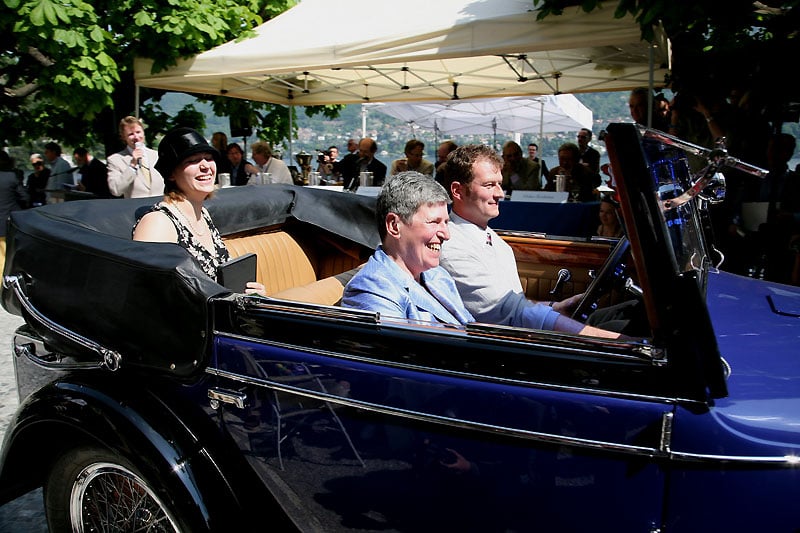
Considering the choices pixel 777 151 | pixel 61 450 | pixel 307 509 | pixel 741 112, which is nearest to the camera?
pixel 307 509

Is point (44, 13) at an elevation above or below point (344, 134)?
above

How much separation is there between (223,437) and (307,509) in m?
0.31

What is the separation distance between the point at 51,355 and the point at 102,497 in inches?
20.1

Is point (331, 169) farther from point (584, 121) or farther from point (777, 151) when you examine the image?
point (777, 151)

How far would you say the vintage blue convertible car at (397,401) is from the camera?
Answer: 51.6 inches

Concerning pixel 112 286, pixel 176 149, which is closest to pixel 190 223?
pixel 176 149

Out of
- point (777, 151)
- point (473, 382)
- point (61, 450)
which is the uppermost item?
point (777, 151)

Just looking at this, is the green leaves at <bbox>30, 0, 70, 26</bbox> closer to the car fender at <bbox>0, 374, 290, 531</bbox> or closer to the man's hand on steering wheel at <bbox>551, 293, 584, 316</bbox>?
the car fender at <bbox>0, 374, 290, 531</bbox>

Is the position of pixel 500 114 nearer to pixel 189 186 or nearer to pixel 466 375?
pixel 189 186

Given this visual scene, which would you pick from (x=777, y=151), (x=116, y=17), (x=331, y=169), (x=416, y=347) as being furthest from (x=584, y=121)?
(x=416, y=347)

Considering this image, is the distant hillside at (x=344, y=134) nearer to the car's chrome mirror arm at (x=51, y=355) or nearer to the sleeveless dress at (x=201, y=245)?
the sleeveless dress at (x=201, y=245)

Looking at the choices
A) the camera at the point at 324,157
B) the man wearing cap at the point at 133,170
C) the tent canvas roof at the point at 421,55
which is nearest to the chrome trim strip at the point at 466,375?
the man wearing cap at the point at 133,170

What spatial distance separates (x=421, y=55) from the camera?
6.80 metres

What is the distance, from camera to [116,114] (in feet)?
31.3
